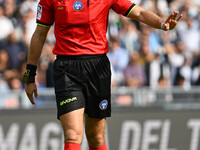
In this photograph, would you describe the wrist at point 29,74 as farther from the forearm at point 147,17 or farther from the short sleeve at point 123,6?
the forearm at point 147,17

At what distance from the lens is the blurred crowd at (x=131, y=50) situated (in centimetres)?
1019

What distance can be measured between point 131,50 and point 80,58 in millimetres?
5680

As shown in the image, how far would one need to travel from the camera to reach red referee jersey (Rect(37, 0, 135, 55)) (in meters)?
4.98

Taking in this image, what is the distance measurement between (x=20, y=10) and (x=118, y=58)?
260 centimetres

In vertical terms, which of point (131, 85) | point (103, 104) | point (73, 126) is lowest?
point (131, 85)

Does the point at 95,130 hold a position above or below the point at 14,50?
below

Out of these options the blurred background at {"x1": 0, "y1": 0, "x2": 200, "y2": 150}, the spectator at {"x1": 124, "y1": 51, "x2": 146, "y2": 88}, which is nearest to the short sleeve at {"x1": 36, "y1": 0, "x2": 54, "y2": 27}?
the blurred background at {"x1": 0, "y1": 0, "x2": 200, "y2": 150}

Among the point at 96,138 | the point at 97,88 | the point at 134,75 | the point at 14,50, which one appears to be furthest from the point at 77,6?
the point at 14,50

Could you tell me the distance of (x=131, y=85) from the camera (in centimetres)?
→ 1029

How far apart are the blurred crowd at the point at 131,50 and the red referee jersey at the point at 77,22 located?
4.98 m

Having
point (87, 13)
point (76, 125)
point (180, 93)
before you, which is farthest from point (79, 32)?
point (180, 93)

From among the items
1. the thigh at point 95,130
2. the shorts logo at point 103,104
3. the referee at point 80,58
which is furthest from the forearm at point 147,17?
the thigh at point 95,130

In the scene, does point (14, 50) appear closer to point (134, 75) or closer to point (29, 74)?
point (134, 75)

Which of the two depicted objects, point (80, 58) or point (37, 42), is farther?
point (37, 42)
